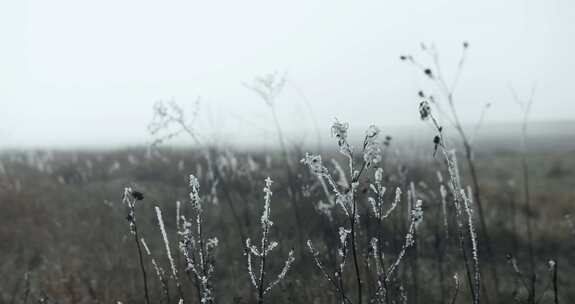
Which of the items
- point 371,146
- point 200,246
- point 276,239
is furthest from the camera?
point 276,239

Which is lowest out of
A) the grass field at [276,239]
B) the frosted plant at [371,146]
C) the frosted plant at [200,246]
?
the grass field at [276,239]

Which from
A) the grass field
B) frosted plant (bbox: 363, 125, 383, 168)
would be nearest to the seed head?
frosted plant (bbox: 363, 125, 383, 168)

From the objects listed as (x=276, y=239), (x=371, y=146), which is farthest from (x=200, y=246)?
(x=276, y=239)

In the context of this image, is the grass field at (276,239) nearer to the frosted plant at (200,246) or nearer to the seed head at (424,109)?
the frosted plant at (200,246)

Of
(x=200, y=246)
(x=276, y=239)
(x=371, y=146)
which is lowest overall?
(x=276, y=239)

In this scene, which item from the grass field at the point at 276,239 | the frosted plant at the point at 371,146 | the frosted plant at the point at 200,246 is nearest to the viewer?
the frosted plant at the point at 371,146

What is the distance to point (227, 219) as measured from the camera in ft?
32.6

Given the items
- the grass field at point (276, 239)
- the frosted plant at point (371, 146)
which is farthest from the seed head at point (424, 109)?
the grass field at point (276, 239)

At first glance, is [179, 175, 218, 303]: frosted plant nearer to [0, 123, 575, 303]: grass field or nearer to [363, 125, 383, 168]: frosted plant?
[0, 123, 575, 303]: grass field

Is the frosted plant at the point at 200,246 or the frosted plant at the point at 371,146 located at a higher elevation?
the frosted plant at the point at 371,146

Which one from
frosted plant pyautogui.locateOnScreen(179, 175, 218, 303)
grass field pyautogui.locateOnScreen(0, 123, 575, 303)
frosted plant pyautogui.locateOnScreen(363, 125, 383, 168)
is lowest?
grass field pyautogui.locateOnScreen(0, 123, 575, 303)

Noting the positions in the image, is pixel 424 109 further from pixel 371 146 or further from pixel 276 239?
pixel 276 239

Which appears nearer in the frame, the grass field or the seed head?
the seed head

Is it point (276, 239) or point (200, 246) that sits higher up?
point (200, 246)
